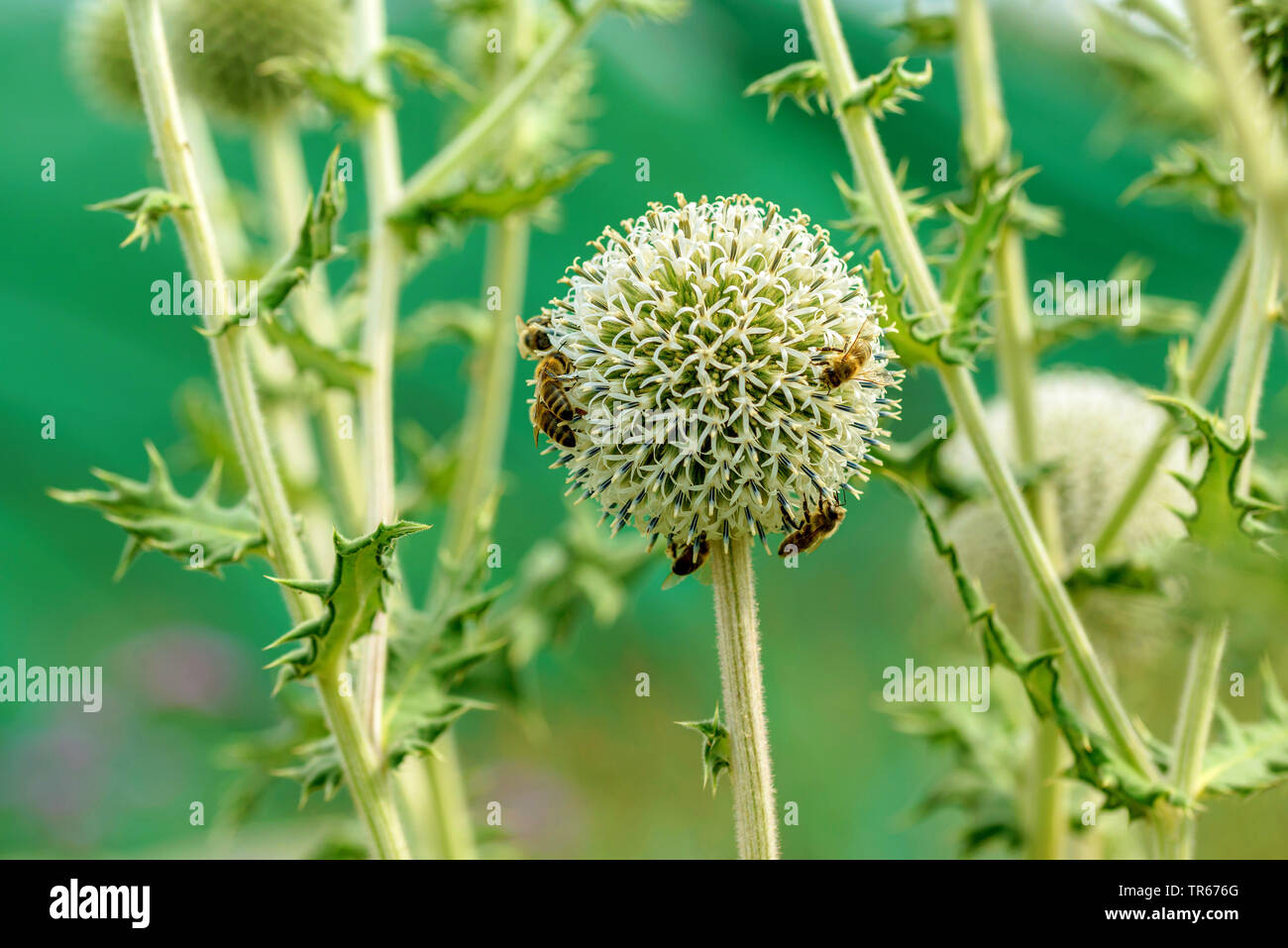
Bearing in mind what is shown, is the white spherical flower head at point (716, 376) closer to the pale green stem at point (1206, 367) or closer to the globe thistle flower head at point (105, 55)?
the pale green stem at point (1206, 367)

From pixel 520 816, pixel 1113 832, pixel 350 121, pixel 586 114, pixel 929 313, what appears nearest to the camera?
pixel 929 313

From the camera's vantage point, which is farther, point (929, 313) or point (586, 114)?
point (586, 114)

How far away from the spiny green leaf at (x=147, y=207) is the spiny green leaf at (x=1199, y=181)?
6.27ft

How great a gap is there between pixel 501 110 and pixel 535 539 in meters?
3.60

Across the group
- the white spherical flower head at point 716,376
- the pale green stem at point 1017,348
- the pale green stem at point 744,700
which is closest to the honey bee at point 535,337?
the white spherical flower head at point 716,376

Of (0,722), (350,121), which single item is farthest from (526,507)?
(350,121)

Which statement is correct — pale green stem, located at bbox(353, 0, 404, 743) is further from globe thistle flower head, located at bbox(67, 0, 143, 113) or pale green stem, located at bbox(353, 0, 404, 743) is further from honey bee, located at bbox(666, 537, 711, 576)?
globe thistle flower head, located at bbox(67, 0, 143, 113)

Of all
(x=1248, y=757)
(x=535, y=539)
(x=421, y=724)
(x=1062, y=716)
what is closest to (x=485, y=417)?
(x=421, y=724)

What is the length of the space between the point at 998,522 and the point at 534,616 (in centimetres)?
120

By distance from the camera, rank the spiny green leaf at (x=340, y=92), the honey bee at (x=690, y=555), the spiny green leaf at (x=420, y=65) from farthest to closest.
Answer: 1. the spiny green leaf at (x=420, y=65)
2. the spiny green leaf at (x=340, y=92)
3. the honey bee at (x=690, y=555)

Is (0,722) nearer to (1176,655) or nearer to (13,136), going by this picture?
(13,136)

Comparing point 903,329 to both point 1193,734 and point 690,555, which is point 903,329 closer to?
point 690,555

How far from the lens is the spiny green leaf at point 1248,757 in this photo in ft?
6.82
